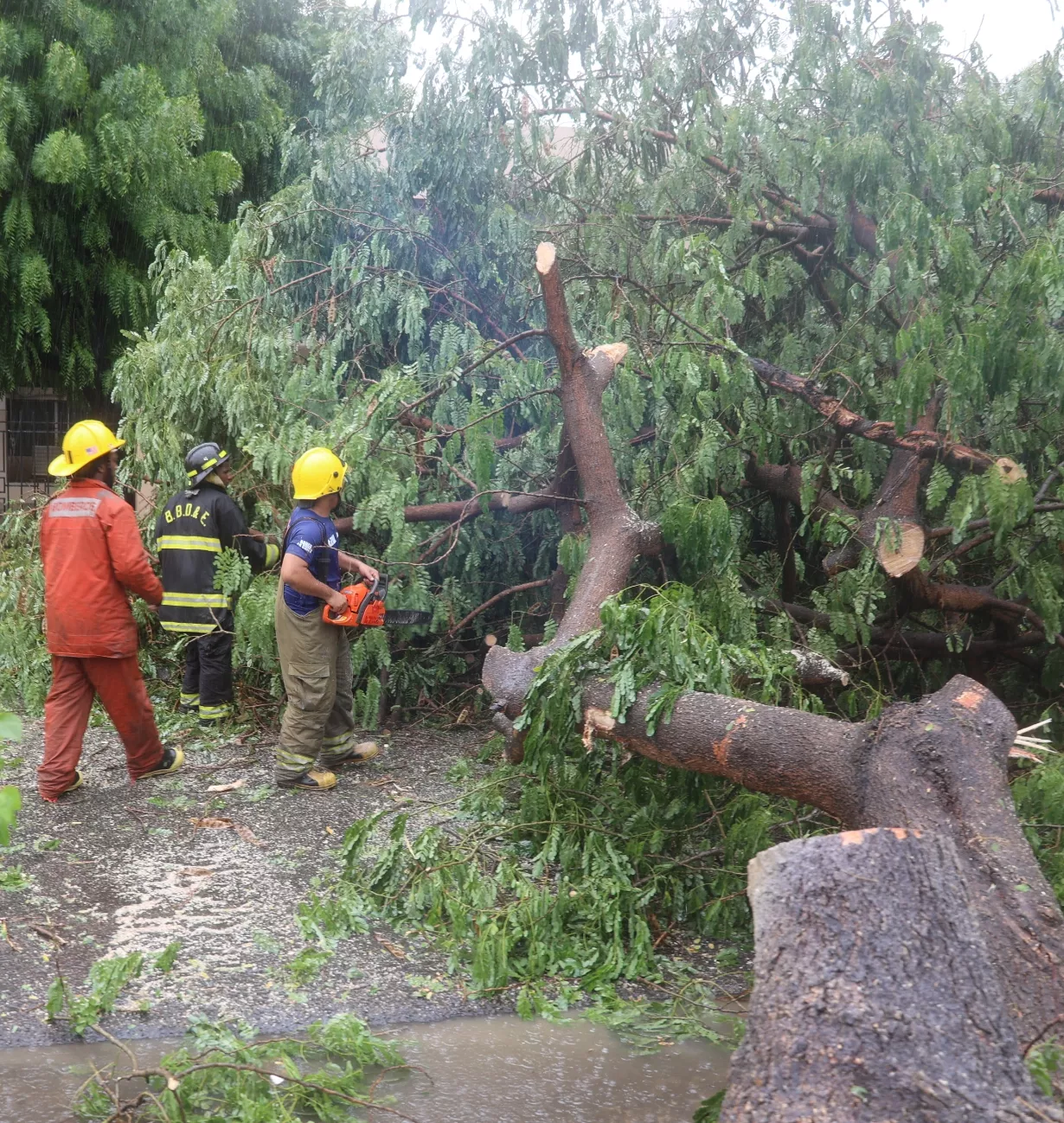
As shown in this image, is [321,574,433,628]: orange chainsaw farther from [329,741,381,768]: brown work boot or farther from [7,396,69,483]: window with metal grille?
[7,396,69,483]: window with metal grille

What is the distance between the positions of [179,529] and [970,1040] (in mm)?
4672

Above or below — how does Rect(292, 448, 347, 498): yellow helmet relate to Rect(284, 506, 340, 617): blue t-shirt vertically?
above

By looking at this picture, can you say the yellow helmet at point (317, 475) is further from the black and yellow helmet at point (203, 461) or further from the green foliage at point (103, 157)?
the green foliage at point (103, 157)

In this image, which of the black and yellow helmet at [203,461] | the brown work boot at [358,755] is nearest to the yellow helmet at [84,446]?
the black and yellow helmet at [203,461]

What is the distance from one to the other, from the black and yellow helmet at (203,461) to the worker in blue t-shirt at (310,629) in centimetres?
95

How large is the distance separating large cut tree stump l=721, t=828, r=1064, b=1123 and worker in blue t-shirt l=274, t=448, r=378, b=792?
2.84m

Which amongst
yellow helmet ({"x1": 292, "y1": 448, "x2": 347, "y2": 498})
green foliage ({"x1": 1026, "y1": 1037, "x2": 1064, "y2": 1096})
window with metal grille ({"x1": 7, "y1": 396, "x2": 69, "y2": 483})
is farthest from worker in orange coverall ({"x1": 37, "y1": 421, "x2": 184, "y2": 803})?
window with metal grille ({"x1": 7, "y1": 396, "x2": 69, "y2": 483})

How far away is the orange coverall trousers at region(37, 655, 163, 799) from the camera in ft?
15.7

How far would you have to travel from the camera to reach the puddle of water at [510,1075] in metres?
2.76

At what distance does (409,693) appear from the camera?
644 centimetres

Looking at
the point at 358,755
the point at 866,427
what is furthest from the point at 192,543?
the point at 866,427

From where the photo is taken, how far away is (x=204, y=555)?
593cm

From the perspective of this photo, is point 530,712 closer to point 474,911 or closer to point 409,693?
point 474,911

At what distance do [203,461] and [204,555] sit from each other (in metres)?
0.49
